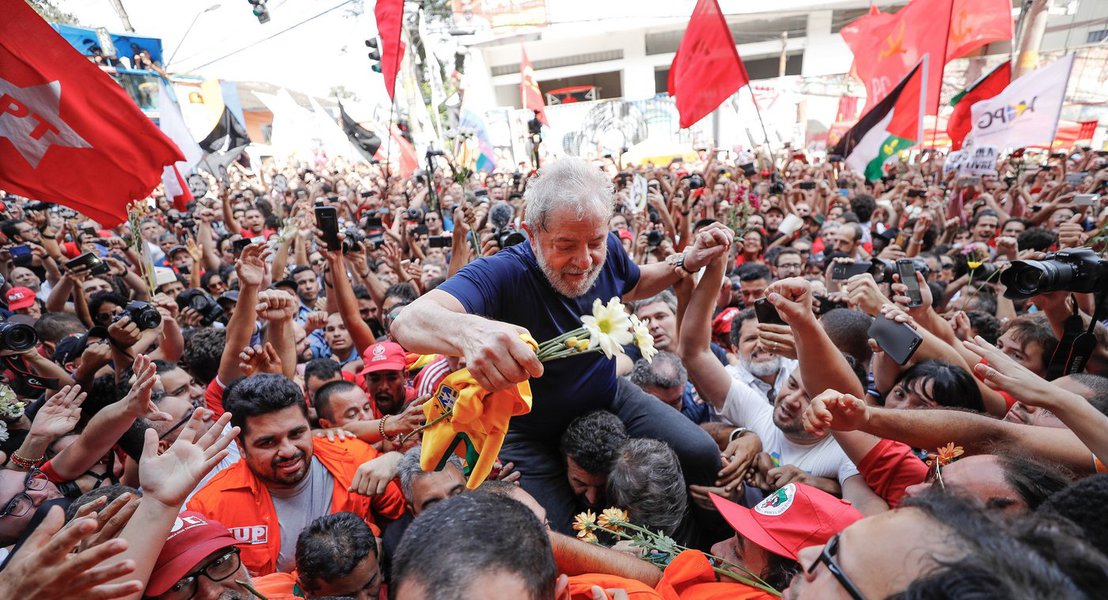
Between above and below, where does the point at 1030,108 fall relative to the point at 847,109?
above

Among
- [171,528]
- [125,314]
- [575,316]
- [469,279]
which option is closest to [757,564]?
[575,316]

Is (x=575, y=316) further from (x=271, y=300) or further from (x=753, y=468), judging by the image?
(x=271, y=300)

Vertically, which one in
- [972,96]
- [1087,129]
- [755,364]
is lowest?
[1087,129]

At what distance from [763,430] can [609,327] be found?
2.10 metres

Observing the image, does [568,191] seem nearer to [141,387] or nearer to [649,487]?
[649,487]

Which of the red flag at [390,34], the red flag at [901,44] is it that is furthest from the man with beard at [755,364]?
the red flag at [390,34]

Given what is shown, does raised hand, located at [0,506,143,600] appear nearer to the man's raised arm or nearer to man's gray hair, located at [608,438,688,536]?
the man's raised arm

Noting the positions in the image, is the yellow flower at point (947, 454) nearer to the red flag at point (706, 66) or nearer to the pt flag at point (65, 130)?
the pt flag at point (65, 130)

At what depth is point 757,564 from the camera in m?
2.11

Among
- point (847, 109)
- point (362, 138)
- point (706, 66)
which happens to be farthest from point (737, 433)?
point (847, 109)

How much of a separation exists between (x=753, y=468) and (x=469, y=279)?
73.4 inches

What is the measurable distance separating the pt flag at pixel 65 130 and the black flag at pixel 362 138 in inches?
320

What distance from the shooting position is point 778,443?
127 inches

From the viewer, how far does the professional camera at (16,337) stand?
354cm
